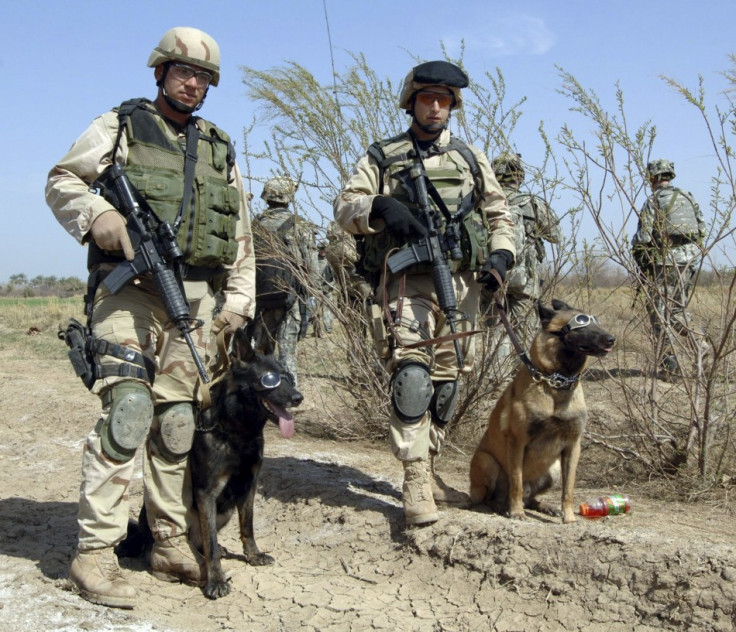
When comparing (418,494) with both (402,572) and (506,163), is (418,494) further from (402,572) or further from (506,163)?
(506,163)

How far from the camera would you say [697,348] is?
15.8 ft

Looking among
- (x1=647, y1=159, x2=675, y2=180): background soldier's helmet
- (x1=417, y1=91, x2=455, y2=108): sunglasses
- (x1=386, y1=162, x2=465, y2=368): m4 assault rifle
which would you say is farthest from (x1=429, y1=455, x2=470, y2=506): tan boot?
(x1=647, y1=159, x2=675, y2=180): background soldier's helmet

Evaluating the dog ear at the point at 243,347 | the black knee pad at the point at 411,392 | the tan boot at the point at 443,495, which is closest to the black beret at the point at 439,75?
the black knee pad at the point at 411,392

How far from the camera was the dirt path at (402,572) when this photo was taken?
3.39 m

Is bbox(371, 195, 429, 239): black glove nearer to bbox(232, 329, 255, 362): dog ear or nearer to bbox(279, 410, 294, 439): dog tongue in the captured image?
bbox(232, 329, 255, 362): dog ear

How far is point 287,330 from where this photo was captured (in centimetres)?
874

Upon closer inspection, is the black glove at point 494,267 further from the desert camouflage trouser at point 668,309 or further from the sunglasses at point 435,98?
the desert camouflage trouser at point 668,309

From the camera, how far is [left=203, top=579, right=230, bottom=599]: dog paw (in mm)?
3789

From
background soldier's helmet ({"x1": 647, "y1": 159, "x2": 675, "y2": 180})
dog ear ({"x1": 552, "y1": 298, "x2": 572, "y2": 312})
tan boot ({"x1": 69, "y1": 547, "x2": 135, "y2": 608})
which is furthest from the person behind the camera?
background soldier's helmet ({"x1": 647, "y1": 159, "x2": 675, "y2": 180})

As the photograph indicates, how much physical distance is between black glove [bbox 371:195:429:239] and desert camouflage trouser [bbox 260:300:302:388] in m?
4.51

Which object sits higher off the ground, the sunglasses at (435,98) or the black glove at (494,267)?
the sunglasses at (435,98)

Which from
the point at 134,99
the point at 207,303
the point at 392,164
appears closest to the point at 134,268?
the point at 207,303

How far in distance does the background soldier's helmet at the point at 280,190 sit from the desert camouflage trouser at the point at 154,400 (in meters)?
2.38

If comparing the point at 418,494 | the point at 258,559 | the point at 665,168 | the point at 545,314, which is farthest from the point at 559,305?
the point at 665,168
